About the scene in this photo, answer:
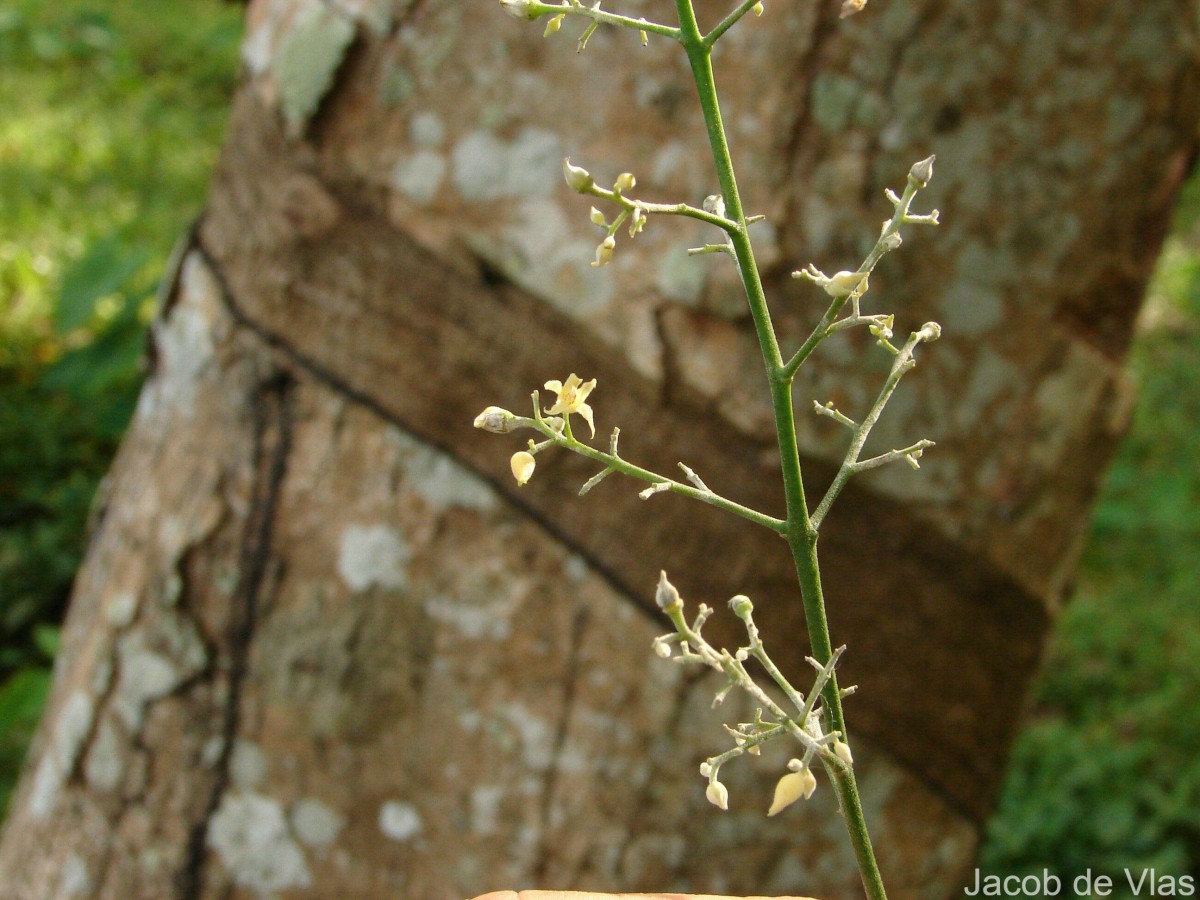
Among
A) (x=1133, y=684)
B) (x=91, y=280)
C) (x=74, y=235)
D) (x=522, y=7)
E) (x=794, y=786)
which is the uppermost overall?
(x=74, y=235)

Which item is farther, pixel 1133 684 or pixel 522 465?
pixel 1133 684

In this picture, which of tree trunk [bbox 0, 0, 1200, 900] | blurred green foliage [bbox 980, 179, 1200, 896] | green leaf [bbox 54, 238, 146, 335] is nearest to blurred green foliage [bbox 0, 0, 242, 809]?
green leaf [bbox 54, 238, 146, 335]

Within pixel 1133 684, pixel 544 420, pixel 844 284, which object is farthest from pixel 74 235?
pixel 844 284

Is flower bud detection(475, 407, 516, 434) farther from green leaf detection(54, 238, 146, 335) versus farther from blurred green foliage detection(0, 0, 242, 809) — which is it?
green leaf detection(54, 238, 146, 335)

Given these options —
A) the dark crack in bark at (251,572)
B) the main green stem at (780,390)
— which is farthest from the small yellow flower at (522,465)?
the dark crack in bark at (251,572)

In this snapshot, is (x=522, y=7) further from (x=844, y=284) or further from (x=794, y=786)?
(x=794, y=786)

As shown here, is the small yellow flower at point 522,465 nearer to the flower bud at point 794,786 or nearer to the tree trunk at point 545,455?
the flower bud at point 794,786
